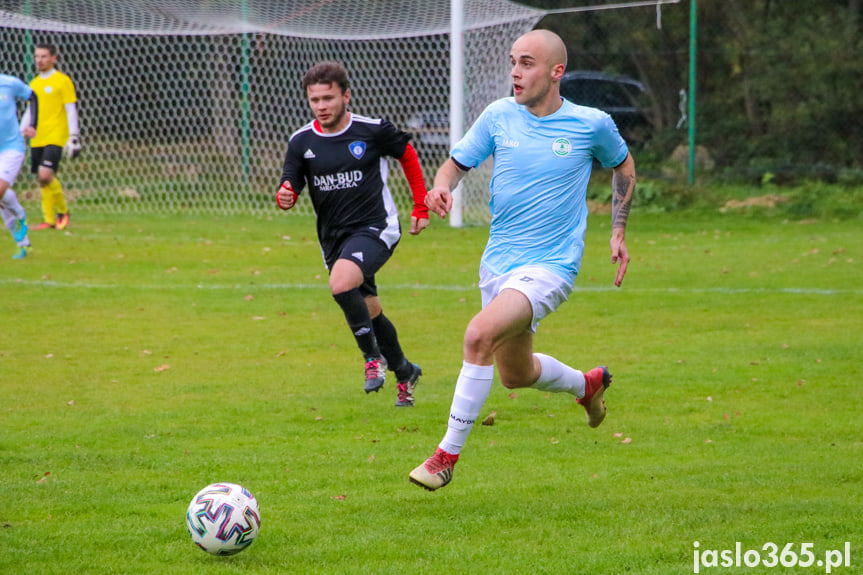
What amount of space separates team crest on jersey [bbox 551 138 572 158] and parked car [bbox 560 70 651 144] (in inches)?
564

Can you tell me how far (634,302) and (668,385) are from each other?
329 centimetres

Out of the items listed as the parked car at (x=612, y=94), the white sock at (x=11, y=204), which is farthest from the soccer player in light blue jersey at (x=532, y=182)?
the parked car at (x=612, y=94)

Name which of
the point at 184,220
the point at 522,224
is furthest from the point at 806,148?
the point at 522,224

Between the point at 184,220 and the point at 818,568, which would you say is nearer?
the point at 818,568

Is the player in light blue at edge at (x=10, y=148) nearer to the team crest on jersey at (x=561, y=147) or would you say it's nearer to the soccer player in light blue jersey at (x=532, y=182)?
the soccer player in light blue jersey at (x=532, y=182)

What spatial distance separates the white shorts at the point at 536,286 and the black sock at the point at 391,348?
2009 mm

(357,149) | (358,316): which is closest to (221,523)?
(358,316)

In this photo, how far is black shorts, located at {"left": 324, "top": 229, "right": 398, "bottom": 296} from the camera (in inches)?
283

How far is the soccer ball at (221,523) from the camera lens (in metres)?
4.34

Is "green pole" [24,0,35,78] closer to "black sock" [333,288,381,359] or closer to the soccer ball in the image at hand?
"black sock" [333,288,381,359]

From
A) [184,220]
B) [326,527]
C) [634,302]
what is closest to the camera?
[326,527]

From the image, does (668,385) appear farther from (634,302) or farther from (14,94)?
(14,94)

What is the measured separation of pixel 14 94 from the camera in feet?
41.8

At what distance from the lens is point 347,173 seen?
7.30 m
